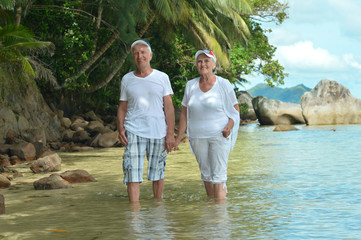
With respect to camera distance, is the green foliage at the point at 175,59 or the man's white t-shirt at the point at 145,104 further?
the green foliage at the point at 175,59

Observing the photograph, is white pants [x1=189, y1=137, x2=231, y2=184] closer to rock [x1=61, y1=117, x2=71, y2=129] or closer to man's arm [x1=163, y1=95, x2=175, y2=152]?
man's arm [x1=163, y1=95, x2=175, y2=152]

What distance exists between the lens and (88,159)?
13297 mm

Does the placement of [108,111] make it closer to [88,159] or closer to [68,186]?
[88,159]

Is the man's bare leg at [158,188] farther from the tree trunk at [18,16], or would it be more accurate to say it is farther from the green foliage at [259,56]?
the green foliage at [259,56]

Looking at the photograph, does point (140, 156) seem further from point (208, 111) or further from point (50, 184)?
point (50, 184)

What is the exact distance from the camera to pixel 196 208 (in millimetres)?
6352

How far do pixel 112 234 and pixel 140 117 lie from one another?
1490mm

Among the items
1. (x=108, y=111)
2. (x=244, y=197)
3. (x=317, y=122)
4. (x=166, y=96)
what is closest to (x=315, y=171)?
(x=244, y=197)

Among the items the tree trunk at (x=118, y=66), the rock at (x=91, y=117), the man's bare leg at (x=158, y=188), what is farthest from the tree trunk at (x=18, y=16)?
the man's bare leg at (x=158, y=188)

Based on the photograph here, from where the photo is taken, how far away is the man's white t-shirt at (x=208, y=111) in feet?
19.8

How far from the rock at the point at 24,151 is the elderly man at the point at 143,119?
23.0 feet

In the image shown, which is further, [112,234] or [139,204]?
[139,204]

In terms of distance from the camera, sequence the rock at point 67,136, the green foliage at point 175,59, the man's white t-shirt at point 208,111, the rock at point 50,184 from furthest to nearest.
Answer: the green foliage at point 175,59 → the rock at point 67,136 → the rock at point 50,184 → the man's white t-shirt at point 208,111

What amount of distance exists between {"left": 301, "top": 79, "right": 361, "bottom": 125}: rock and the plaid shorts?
27.1 metres
